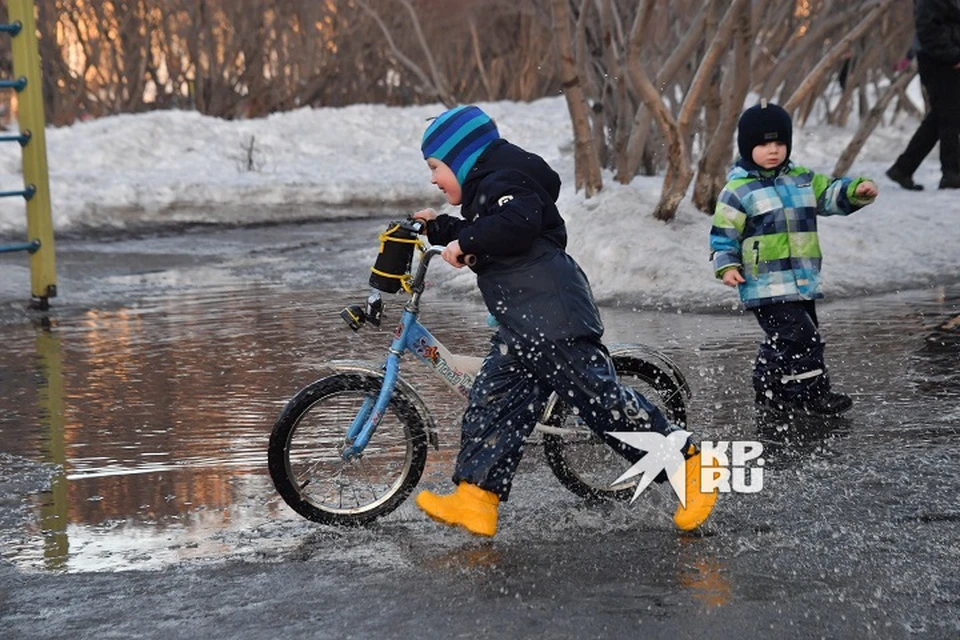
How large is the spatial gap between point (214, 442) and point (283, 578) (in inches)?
77.5

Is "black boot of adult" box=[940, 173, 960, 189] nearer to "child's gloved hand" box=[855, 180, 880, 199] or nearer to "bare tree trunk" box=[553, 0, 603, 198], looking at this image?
"bare tree trunk" box=[553, 0, 603, 198]

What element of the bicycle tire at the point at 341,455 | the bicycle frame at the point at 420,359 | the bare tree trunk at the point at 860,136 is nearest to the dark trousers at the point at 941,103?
the bare tree trunk at the point at 860,136

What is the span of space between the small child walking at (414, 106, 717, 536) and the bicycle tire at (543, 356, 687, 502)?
285mm

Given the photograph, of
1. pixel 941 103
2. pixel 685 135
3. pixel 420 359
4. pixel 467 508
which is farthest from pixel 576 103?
pixel 467 508

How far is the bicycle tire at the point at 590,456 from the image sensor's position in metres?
5.67

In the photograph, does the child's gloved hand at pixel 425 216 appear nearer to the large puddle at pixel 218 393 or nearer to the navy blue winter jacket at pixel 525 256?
the navy blue winter jacket at pixel 525 256

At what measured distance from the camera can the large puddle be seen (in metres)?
5.51

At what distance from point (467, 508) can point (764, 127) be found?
2545 millimetres

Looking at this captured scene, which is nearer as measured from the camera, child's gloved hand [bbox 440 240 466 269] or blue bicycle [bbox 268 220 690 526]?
child's gloved hand [bbox 440 240 466 269]

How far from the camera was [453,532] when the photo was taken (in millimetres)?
5328

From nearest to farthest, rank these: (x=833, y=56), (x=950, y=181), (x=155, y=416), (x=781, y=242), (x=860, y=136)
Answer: (x=781, y=242)
(x=155, y=416)
(x=833, y=56)
(x=950, y=181)
(x=860, y=136)

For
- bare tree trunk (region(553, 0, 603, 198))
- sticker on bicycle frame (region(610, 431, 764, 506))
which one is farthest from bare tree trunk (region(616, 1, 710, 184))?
sticker on bicycle frame (region(610, 431, 764, 506))

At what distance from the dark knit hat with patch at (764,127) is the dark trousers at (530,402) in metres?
1.91

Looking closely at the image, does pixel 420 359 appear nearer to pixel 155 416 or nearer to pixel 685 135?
pixel 155 416
